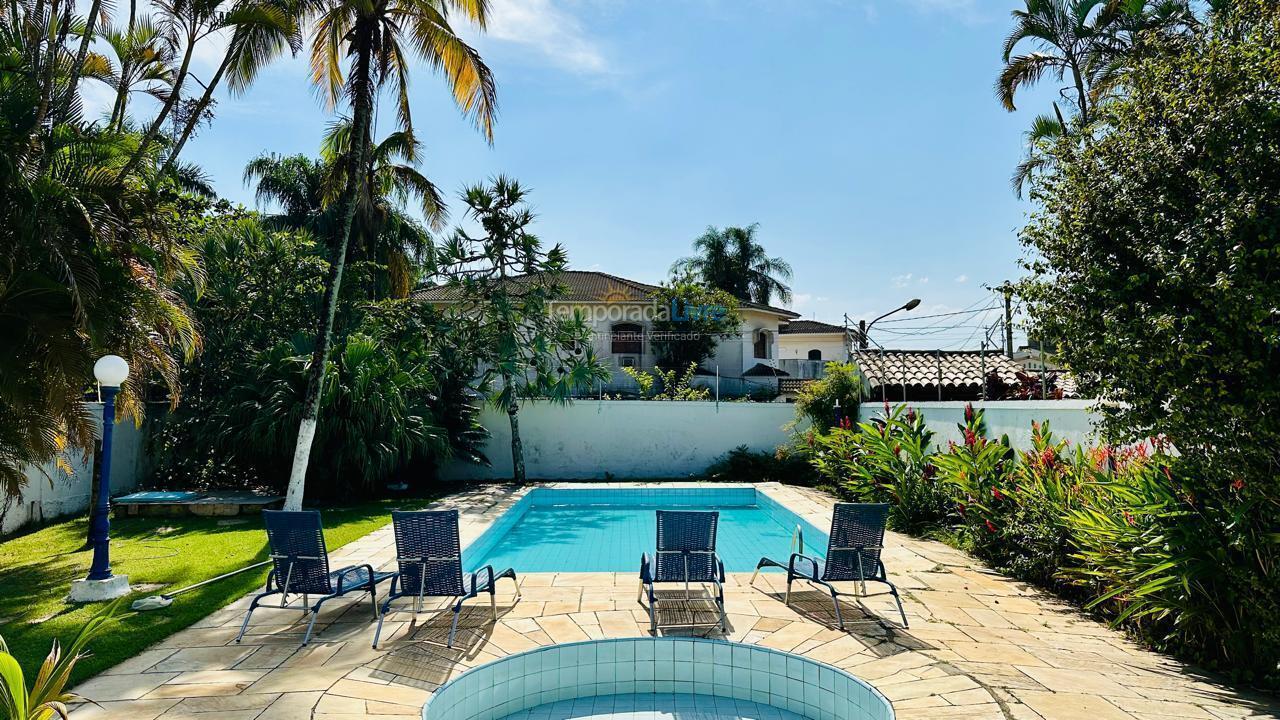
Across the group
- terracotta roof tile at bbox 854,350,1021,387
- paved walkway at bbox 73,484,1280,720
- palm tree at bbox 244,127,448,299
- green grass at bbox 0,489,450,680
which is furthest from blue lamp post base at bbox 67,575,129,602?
terracotta roof tile at bbox 854,350,1021,387

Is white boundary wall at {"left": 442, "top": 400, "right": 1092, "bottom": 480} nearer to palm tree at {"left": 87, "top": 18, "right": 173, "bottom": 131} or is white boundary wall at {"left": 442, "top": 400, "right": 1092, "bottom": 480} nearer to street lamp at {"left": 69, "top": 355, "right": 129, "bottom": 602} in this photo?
palm tree at {"left": 87, "top": 18, "right": 173, "bottom": 131}

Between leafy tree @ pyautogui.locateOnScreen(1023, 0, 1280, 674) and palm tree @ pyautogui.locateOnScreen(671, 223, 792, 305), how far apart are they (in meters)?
30.2

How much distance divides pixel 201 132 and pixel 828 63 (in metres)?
9.21

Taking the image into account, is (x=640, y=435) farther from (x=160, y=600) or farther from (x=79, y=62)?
(x=79, y=62)

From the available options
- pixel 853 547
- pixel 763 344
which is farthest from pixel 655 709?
pixel 763 344

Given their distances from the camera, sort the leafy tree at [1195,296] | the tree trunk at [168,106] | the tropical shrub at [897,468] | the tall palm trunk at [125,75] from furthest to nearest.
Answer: the tropical shrub at [897,468], the tall palm trunk at [125,75], the tree trunk at [168,106], the leafy tree at [1195,296]

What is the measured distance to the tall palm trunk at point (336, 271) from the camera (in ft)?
29.9

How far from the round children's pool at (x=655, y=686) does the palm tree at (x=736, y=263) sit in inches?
1222

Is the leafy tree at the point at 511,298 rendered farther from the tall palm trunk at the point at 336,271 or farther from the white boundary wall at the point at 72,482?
the white boundary wall at the point at 72,482

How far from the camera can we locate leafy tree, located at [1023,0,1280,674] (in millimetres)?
3953

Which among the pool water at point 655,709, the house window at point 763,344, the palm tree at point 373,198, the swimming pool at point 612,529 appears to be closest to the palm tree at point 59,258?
the palm tree at point 373,198

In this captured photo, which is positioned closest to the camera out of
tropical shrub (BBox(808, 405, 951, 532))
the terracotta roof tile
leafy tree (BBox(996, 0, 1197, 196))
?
tropical shrub (BBox(808, 405, 951, 532))

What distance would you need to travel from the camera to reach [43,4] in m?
6.88

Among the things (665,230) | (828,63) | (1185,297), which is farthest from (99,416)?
(665,230)
